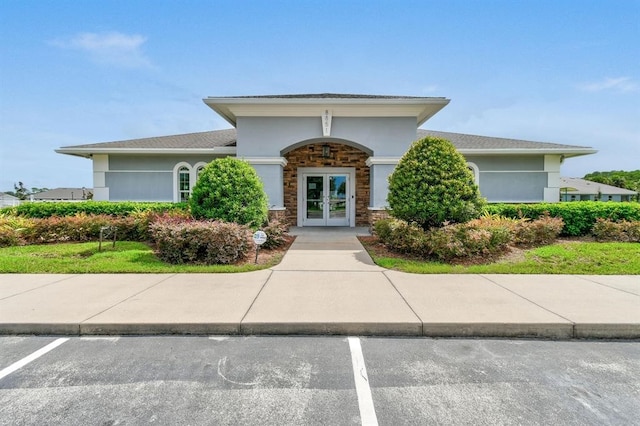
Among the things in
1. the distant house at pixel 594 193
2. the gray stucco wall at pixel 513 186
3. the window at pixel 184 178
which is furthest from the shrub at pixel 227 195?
the distant house at pixel 594 193

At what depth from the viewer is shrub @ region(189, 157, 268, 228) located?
8211 mm

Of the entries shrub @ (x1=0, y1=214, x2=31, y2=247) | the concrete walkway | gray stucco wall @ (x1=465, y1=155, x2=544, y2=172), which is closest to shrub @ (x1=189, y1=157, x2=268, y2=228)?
the concrete walkway

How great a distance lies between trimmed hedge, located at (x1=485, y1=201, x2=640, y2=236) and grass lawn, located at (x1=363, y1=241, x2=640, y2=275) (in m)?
1.59

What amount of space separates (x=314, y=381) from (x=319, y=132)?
9420 mm

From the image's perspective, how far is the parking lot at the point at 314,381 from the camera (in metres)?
2.53

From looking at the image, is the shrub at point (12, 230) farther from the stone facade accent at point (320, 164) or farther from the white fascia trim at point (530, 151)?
the white fascia trim at point (530, 151)

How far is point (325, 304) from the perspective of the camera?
4.69 metres

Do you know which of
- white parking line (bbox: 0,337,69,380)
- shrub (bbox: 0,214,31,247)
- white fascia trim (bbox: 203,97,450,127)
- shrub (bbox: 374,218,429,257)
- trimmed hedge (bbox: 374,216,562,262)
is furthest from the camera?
white fascia trim (bbox: 203,97,450,127)

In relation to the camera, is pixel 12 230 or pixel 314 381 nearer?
pixel 314 381

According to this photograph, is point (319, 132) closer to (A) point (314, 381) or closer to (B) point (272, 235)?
(B) point (272, 235)

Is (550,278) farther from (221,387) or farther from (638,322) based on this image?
(221,387)

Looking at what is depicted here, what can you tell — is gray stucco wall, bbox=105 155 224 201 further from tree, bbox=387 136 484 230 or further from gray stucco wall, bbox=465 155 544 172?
gray stucco wall, bbox=465 155 544 172

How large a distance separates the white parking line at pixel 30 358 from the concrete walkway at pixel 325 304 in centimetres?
24

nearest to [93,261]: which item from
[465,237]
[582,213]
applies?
[465,237]
